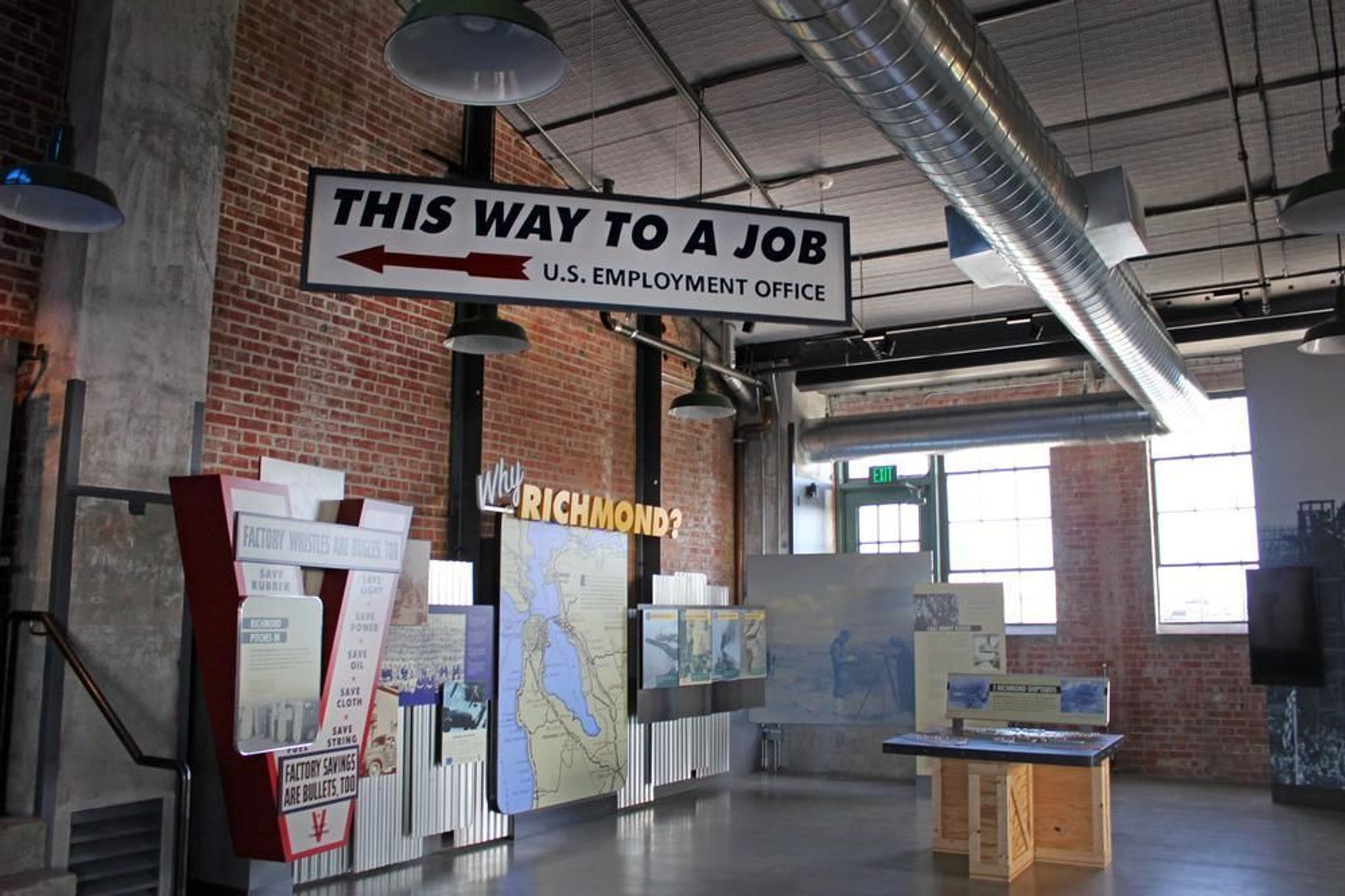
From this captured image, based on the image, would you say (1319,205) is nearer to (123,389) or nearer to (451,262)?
(451,262)

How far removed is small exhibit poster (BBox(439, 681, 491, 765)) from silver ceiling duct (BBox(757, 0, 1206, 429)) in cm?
454

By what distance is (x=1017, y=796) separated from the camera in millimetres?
7434

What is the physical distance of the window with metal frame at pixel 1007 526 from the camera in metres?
13.1

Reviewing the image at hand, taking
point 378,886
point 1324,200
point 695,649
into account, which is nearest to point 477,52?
point 1324,200

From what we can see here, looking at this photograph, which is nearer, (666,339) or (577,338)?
(577,338)

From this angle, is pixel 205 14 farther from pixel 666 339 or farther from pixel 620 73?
pixel 666 339

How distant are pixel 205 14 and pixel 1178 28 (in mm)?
5689

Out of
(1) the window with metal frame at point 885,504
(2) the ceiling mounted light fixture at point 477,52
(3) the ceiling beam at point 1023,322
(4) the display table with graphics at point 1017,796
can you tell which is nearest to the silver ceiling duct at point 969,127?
(2) the ceiling mounted light fixture at point 477,52

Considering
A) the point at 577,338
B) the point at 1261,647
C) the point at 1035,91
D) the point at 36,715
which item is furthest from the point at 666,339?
the point at 36,715

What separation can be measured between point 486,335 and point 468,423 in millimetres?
1559

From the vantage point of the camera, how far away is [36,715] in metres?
5.70

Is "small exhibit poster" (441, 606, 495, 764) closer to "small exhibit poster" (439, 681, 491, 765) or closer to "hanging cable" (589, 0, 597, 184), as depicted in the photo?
"small exhibit poster" (439, 681, 491, 765)

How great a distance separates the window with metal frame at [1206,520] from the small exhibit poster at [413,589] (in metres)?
8.34

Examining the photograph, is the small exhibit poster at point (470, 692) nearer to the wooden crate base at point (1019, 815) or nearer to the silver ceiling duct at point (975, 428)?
the wooden crate base at point (1019, 815)
